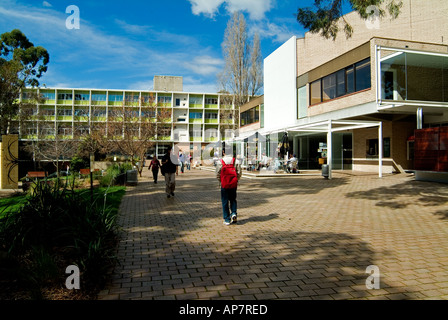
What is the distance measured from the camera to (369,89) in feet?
59.2

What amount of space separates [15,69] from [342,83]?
18372mm

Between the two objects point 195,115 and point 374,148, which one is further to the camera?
point 195,115

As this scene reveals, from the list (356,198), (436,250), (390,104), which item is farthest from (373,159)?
(436,250)

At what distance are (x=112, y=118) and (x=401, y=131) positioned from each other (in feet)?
66.0

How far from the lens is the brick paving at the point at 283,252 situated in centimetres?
350

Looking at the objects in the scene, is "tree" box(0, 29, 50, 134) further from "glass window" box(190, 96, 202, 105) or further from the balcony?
"glass window" box(190, 96, 202, 105)

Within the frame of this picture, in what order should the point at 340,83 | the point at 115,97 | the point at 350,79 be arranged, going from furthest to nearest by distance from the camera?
1. the point at 115,97
2. the point at 340,83
3. the point at 350,79

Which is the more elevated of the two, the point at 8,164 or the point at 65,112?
A: the point at 65,112

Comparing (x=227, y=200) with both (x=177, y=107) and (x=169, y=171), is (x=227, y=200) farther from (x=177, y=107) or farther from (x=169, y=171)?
(x=177, y=107)

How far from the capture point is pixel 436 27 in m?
20.4

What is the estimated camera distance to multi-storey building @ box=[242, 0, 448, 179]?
17.1m

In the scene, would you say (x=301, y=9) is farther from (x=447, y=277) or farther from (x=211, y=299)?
(x=211, y=299)

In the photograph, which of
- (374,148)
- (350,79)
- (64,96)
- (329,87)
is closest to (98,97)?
(64,96)

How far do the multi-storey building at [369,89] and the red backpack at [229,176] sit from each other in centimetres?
1196
